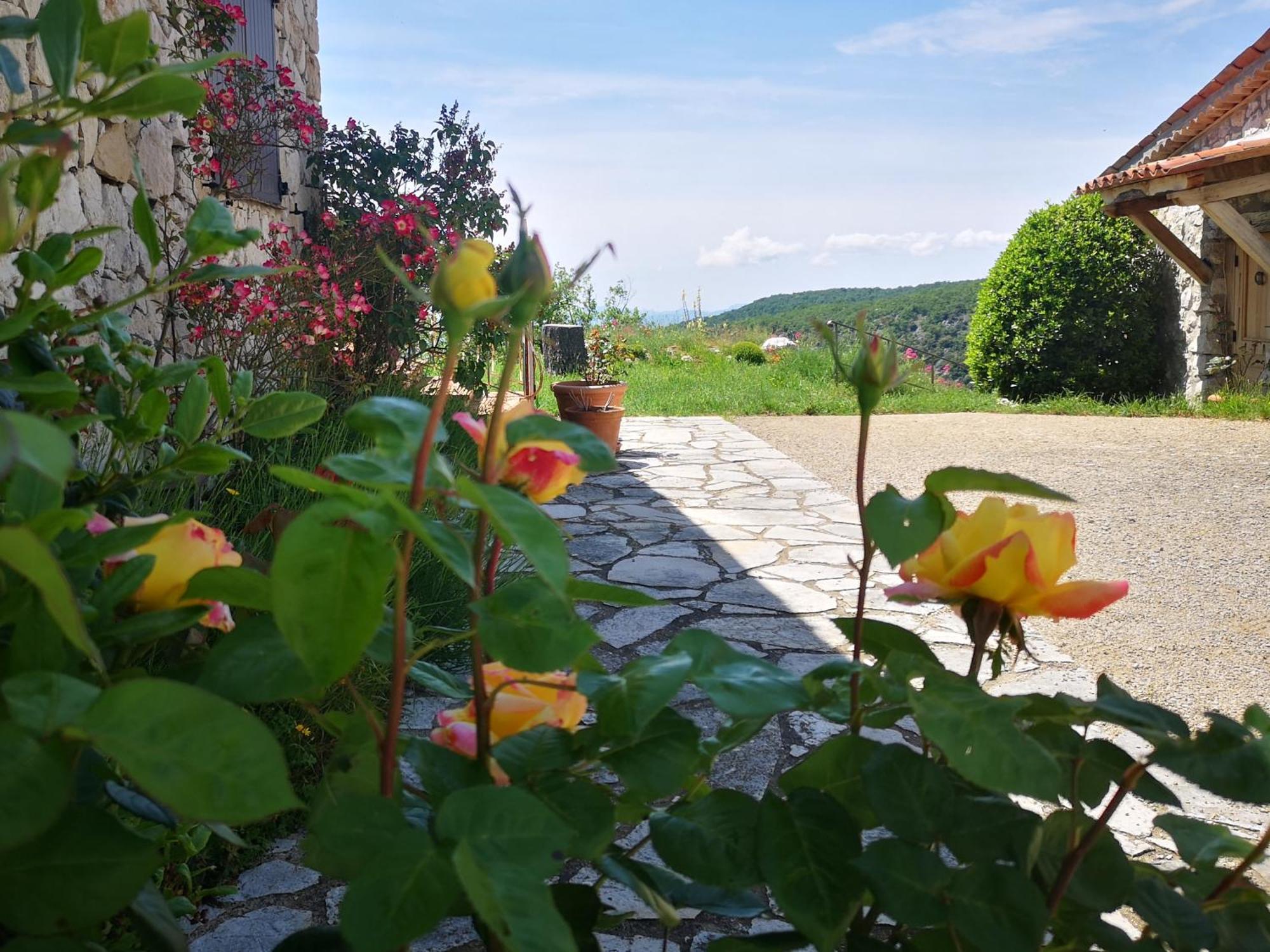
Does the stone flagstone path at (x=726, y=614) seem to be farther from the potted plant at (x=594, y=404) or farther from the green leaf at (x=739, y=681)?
the potted plant at (x=594, y=404)

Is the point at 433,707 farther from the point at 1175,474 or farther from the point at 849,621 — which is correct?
the point at 1175,474

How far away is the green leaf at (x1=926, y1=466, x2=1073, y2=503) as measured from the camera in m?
0.42

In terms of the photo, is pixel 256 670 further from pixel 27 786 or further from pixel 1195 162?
pixel 1195 162

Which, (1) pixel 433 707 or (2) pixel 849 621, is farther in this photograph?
(1) pixel 433 707

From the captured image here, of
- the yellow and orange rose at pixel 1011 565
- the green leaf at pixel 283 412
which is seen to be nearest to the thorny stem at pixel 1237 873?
the yellow and orange rose at pixel 1011 565

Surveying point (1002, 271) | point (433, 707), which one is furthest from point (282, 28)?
point (1002, 271)

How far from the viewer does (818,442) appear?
7719 mm

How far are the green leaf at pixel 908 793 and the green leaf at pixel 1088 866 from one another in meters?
0.06

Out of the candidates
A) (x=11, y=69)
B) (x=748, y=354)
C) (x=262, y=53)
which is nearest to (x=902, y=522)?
(x=11, y=69)

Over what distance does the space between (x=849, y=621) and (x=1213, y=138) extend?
1136 cm

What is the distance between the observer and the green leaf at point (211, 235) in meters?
0.59

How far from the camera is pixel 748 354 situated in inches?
551

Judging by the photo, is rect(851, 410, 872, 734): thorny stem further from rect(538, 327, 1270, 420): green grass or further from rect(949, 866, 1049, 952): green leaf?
rect(538, 327, 1270, 420): green grass

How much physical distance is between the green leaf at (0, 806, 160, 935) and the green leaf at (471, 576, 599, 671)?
0.15 metres
